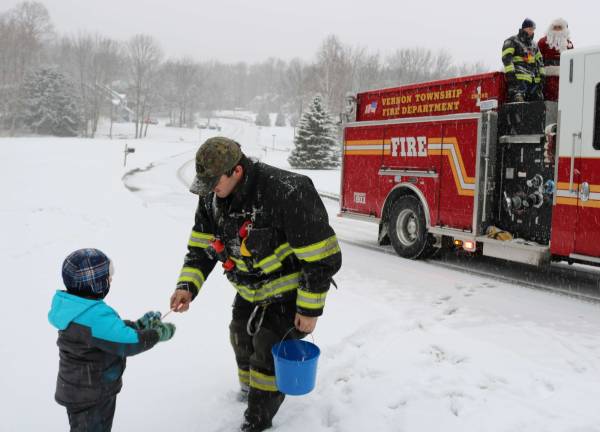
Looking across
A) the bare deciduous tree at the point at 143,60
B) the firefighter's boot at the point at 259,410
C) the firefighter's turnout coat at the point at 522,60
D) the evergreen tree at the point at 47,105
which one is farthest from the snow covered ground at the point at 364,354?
Answer: the bare deciduous tree at the point at 143,60

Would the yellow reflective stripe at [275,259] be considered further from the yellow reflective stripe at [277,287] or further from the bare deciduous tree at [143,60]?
the bare deciduous tree at [143,60]

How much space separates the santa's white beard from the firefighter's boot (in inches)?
274

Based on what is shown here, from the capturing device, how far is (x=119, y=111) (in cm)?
9912

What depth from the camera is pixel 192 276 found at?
355 centimetres

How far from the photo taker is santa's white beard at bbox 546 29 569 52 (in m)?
8.01

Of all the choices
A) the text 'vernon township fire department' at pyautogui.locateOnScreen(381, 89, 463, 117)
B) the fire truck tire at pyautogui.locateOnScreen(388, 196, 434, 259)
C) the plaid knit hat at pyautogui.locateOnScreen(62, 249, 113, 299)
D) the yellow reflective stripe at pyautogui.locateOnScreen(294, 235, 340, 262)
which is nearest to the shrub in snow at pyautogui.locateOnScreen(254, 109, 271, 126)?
the text 'vernon township fire department' at pyautogui.locateOnScreen(381, 89, 463, 117)

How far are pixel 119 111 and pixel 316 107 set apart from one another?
71779mm

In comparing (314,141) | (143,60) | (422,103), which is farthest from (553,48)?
(143,60)

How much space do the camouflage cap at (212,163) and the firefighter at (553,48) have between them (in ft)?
20.1

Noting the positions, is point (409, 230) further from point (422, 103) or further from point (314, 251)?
point (314, 251)

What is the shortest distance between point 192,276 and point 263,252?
2.00 feet

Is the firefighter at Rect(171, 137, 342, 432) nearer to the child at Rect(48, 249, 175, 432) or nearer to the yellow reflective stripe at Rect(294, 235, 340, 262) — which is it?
the yellow reflective stripe at Rect(294, 235, 340, 262)

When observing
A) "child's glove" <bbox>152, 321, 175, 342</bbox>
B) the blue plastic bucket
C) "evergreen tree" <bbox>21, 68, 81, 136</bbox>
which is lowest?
the blue plastic bucket

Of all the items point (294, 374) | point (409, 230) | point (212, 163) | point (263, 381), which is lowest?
point (263, 381)
